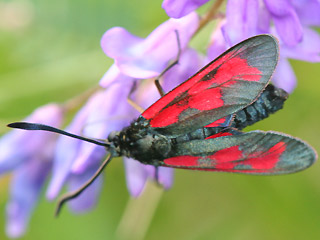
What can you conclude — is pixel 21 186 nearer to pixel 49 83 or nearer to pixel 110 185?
pixel 49 83

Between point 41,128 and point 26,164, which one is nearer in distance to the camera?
point 41,128

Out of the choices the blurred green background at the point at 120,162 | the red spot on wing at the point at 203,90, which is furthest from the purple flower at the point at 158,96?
the blurred green background at the point at 120,162

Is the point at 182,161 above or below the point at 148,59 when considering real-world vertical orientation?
below

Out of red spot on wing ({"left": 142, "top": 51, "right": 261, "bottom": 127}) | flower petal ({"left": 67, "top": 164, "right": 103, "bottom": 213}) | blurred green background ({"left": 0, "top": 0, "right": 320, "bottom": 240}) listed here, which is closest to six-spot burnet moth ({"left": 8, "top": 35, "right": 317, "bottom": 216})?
red spot on wing ({"left": 142, "top": 51, "right": 261, "bottom": 127})

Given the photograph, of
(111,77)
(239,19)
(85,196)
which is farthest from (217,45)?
(85,196)

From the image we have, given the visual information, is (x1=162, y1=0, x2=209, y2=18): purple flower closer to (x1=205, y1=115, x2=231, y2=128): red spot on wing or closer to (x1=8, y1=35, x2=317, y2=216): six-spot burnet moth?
(x1=8, y1=35, x2=317, y2=216): six-spot burnet moth

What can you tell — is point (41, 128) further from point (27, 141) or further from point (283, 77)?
point (283, 77)

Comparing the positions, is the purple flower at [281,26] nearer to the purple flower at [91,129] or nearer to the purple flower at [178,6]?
the purple flower at [178,6]
